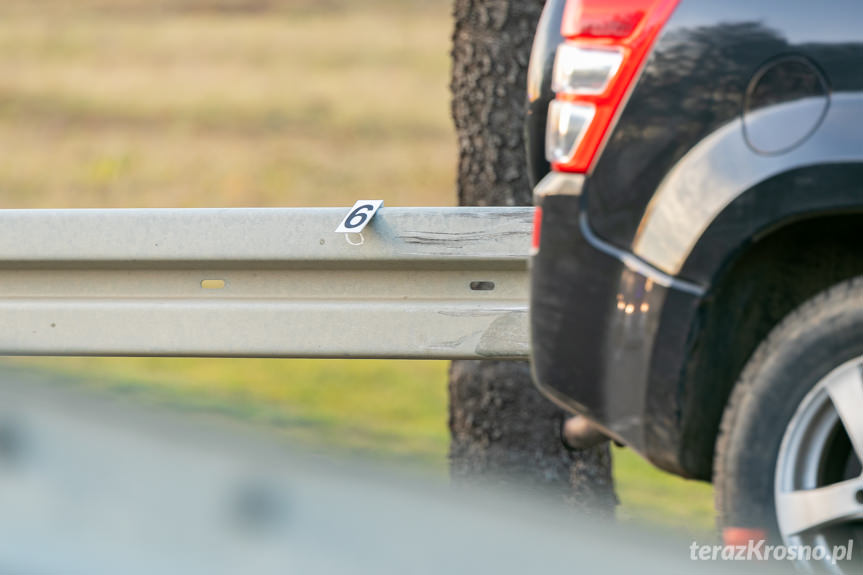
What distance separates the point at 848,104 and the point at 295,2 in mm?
20847

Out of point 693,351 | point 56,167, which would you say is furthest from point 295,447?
point 56,167

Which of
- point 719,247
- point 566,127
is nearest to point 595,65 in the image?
point 566,127

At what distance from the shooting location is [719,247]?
2.43m

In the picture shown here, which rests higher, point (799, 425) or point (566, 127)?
point (566, 127)

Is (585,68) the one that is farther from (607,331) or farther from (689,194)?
(607,331)

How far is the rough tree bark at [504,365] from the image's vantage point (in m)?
4.80

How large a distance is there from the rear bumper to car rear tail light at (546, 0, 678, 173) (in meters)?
0.09

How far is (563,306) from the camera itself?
2627 millimetres

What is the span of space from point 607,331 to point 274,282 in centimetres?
146

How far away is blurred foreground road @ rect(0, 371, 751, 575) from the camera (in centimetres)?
140

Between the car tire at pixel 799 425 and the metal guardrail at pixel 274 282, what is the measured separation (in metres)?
1.25

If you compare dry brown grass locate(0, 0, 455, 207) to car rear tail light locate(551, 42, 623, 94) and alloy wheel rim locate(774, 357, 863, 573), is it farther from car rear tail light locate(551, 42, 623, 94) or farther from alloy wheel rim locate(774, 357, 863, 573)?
alloy wheel rim locate(774, 357, 863, 573)

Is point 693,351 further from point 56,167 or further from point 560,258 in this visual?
point 56,167

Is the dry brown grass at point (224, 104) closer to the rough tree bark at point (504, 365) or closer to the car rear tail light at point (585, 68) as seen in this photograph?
the rough tree bark at point (504, 365)
